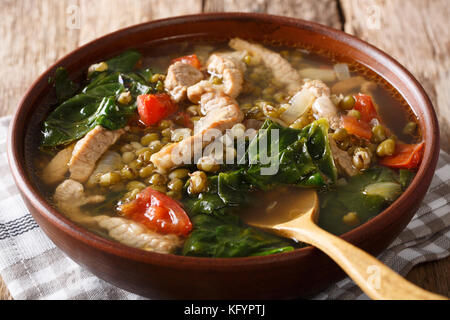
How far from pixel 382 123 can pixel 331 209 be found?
35.1 inches

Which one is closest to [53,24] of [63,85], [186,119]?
[63,85]

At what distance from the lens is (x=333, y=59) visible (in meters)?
4.14

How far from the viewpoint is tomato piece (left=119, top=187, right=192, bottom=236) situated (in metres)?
2.94

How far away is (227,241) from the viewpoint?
277 cm

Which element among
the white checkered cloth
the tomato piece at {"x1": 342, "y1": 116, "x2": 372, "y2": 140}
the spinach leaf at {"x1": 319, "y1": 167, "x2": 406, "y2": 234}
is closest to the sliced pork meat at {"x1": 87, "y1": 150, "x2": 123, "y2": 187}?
the white checkered cloth

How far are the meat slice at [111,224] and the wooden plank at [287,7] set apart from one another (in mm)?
3178

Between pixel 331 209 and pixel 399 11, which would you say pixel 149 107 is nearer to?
pixel 331 209

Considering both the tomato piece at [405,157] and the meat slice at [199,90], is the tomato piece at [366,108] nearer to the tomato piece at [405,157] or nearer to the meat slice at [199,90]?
the tomato piece at [405,157]

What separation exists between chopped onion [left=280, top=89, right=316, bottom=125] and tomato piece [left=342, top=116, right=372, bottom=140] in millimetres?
266

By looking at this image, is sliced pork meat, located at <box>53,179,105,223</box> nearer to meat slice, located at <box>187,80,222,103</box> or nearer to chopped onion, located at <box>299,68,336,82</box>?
meat slice, located at <box>187,80,222,103</box>

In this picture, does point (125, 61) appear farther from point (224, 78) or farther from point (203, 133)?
point (203, 133)

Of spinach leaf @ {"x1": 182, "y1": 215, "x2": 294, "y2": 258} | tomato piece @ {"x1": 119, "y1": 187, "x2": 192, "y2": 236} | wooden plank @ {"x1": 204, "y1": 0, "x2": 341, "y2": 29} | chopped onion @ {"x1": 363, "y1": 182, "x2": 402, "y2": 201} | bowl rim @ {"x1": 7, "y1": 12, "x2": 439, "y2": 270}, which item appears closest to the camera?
bowl rim @ {"x1": 7, "y1": 12, "x2": 439, "y2": 270}

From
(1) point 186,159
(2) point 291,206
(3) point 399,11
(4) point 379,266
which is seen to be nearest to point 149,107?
(1) point 186,159

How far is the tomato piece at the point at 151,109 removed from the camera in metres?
3.63
